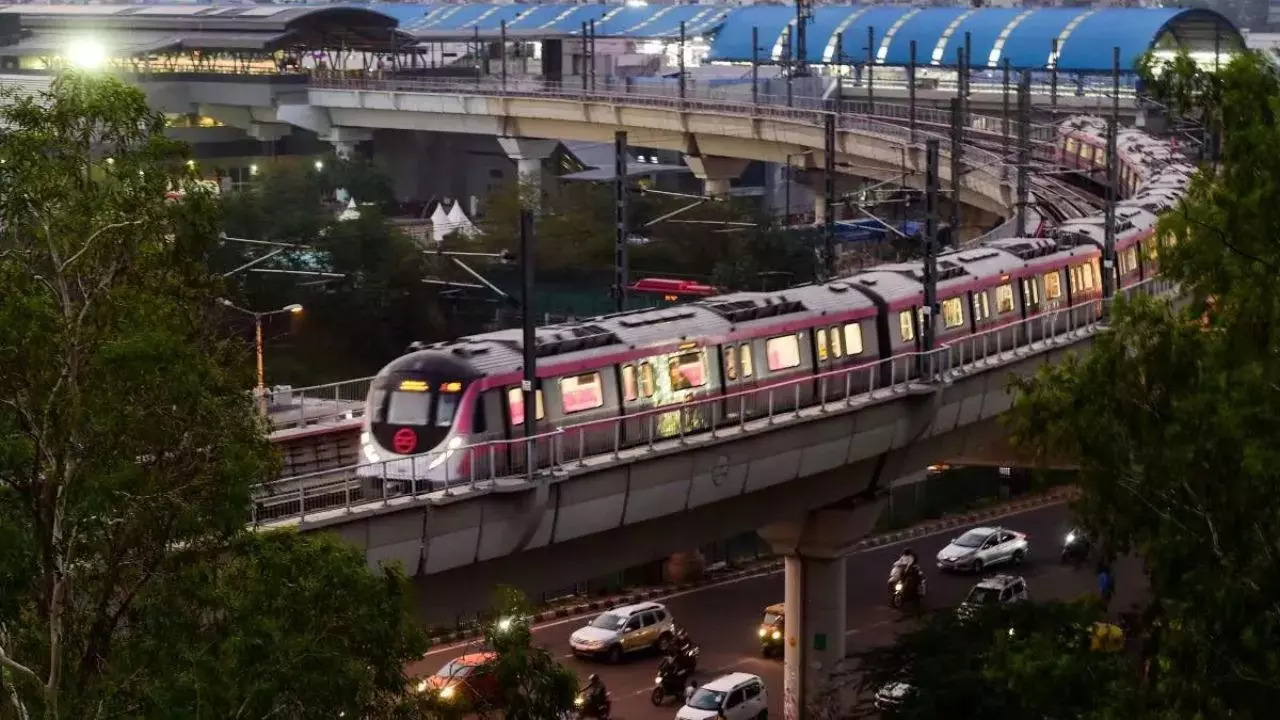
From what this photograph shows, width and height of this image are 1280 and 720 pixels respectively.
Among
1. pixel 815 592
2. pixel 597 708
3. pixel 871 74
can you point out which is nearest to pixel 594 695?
pixel 597 708

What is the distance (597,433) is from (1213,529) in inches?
553

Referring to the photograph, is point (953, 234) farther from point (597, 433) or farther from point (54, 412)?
point (54, 412)

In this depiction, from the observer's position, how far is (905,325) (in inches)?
1357

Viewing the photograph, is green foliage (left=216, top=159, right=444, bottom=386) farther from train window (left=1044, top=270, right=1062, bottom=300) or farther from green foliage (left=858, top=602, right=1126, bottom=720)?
green foliage (left=858, top=602, right=1126, bottom=720)

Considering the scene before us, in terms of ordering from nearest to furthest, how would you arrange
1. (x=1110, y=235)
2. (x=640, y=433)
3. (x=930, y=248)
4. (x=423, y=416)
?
1. (x=423, y=416)
2. (x=640, y=433)
3. (x=930, y=248)
4. (x=1110, y=235)

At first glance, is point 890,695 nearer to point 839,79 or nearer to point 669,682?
point 669,682

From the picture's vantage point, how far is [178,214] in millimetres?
13680

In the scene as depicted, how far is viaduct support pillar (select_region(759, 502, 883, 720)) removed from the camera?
32.8 metres

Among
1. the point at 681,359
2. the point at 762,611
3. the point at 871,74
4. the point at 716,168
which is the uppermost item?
the point at 871,74

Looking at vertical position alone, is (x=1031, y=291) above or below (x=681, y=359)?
below

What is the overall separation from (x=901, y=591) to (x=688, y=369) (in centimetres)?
1142

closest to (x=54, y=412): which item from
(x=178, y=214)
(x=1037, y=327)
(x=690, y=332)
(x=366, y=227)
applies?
(x=178, y=214)

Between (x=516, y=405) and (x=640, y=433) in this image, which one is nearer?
(x=516, y=405)

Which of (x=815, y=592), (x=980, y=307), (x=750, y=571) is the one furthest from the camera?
(x=750, y=571)
